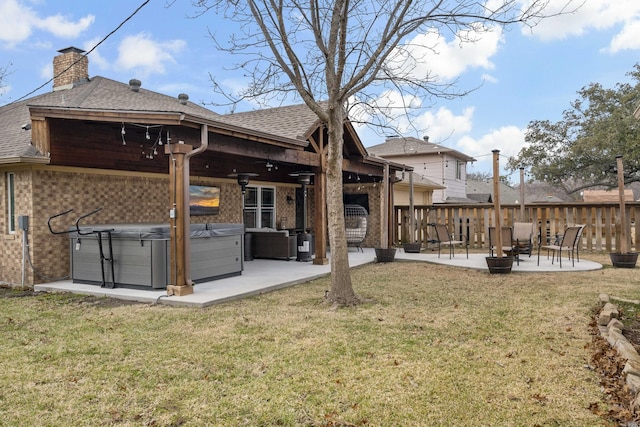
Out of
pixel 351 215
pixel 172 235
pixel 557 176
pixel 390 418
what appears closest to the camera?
pixel 390 418

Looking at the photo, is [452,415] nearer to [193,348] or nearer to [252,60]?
[193,348]

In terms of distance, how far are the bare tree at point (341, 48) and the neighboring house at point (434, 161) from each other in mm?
15917

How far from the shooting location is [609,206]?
1198 cm

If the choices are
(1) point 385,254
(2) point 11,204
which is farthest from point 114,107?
(1) point 385,254

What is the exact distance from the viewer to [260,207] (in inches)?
482

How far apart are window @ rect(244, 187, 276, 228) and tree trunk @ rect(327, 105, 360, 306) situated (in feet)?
20.5

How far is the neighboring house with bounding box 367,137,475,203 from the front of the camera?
2244 cm

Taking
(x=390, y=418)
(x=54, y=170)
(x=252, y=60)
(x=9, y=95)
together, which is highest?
(x=9, y=95)

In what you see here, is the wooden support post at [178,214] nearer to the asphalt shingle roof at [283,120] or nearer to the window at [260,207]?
the asphalt shingle roof at [283,120]

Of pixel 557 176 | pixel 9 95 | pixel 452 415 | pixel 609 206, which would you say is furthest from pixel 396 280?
pixel 557 176

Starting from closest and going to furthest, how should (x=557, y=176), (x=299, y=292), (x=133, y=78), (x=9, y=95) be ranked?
(x=299, y=292) < (x=133, y=78) < (x=9, y=95) < (x=557, y=176)

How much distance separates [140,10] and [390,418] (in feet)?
23.4

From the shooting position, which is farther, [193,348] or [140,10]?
[140,10]

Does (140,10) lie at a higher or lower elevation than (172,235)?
higher
